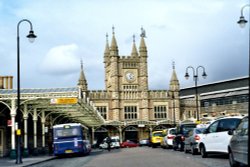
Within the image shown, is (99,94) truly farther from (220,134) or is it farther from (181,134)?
(220,134)

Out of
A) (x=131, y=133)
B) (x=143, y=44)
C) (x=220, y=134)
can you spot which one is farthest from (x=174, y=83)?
(x=220, y=134)

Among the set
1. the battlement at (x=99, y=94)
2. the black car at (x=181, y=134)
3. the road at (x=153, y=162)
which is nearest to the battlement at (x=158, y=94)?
the battlement at (x=99, y=94)

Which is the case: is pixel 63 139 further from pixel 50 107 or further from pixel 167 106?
pixel 167 106

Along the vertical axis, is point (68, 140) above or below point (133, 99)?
below

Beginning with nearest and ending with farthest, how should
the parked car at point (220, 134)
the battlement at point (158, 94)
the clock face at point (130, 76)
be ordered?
the parked car at point (220, 134) < the battlement at point (158, 94) < the clock face at point (130, 76)

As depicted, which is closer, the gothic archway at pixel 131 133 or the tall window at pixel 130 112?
the gothic archway at pixel 131 133

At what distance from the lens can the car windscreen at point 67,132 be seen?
30891 millimetres

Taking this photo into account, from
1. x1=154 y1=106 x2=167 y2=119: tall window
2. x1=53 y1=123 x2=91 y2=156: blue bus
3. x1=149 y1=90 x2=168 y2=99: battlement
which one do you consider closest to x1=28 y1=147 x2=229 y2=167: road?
x1=53 y1=123 x2=91 y2=156: blue bus

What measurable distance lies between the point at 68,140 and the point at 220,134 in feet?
46.3

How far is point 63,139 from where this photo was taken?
30.8 metres

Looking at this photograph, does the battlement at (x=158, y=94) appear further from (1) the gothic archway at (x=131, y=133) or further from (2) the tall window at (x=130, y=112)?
(1) the gothic archway at (x=131, y=133)

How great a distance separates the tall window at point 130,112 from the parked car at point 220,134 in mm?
67633

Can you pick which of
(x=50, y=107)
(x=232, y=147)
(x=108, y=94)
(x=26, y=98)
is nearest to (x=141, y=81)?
(x=108, y=94)

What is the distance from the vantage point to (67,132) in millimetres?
31000
